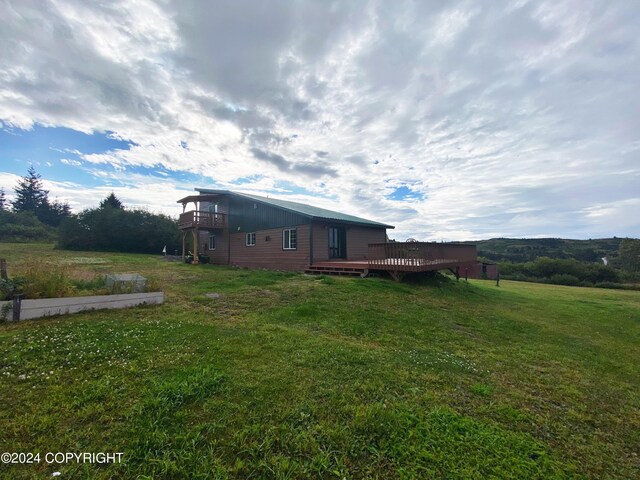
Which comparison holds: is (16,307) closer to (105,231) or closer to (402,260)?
(402,260)

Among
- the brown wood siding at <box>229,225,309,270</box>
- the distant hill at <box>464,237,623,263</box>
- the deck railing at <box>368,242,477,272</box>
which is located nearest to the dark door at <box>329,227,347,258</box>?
the brown wood siding at <box>229,225,309,270</box>

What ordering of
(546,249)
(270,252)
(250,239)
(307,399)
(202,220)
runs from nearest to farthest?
(307,399), (270,252), (250,239), (202,220), (546,249)

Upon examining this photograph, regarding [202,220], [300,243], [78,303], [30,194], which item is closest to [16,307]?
[78,303]

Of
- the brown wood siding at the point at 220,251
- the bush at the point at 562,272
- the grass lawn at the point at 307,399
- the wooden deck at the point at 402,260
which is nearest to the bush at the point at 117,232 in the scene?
the brown wood siding at the point at 220,251

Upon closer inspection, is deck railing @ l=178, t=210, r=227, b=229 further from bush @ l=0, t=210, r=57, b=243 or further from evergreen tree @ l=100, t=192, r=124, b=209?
bush @ l=0, t=210, r=57, b=243

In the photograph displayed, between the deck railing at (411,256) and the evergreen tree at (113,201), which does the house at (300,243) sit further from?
the evergreen tree at (113,201)

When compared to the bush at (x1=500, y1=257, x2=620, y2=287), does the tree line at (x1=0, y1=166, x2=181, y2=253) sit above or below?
above

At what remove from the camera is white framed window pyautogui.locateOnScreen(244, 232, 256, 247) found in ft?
58.5

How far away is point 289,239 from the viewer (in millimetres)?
15516

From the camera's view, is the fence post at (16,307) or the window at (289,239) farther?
the window at (289,239)

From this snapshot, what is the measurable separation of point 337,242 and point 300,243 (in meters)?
2.59

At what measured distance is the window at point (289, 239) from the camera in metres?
15.2

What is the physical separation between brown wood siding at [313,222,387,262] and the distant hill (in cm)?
3940

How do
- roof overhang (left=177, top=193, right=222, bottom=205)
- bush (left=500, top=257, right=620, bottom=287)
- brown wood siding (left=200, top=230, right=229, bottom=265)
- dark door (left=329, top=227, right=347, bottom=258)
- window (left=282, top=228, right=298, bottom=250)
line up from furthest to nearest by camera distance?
bush (left=500, top=257, right=620, bottom=287)
brown wood siding (left=200, top=230, right=229, bottom=265)
roof overhang (left=177, top=193, right=222, bottom=205)
dark door (left=329, top=227, right=347, bottom=258)
window (left=282, top=228, right=298, bottom=250)
